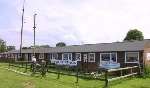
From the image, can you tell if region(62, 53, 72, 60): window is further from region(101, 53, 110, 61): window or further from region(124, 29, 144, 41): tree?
region(124, 29, 144, 41): tree

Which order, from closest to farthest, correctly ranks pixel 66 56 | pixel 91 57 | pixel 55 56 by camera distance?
pixel 91 57 < pixel 66 56 < pixel 55 56

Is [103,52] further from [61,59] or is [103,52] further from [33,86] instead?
[33,86]

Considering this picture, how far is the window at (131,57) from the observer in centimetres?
3412

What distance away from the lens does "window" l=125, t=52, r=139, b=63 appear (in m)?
34.1

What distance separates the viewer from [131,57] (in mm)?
34812

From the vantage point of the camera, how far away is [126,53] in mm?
35438

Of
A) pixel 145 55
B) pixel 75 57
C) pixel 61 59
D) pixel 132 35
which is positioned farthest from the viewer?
pixel 132 35

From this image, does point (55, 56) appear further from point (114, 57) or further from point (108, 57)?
point (114, 57)

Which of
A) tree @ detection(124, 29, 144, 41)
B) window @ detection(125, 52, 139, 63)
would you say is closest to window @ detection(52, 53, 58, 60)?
window @ detection(125, 52, 139, 63)

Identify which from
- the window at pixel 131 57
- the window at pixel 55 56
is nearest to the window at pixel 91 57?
the window at pixel 131 57

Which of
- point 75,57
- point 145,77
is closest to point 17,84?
point 145,77

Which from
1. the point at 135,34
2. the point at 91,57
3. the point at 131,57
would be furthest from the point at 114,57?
the point at 135,34

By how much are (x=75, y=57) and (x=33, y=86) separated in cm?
2218

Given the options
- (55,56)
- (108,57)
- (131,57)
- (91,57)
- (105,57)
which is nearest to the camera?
(131,57)
